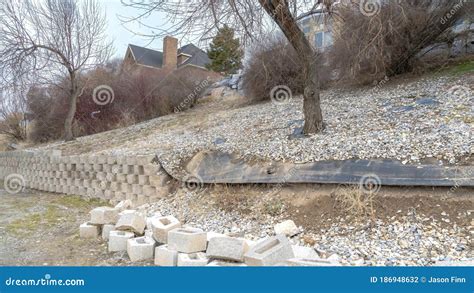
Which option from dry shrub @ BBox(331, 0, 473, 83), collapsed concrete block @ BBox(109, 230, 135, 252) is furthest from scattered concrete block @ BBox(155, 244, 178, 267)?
dry shrub @ BBox(331, 0, 473, 83)

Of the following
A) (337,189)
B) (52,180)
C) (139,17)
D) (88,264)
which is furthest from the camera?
(52,180)

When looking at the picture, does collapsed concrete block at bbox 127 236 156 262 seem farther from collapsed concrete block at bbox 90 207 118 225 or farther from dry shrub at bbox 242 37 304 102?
dry shrub at bbox 242 37 304 102

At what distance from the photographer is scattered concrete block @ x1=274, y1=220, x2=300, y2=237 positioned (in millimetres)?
3479

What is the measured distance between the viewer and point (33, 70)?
10219 mm

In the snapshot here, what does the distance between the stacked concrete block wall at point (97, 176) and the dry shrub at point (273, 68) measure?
16.0ft

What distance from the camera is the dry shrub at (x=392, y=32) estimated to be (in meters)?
6.60

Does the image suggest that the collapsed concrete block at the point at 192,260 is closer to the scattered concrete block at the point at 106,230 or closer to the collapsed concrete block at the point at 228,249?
the collapsed concrete block at the point at 228,249

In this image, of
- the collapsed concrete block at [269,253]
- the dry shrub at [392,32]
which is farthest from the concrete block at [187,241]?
the dry shrub at [392,32]

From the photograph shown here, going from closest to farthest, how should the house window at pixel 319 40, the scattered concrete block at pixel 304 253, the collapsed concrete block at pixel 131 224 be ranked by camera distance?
1. the scattered concrete block at pixel 304 253
2. the collapsed concrete block at pixel 131 224
3. the house window at pixel 319 40

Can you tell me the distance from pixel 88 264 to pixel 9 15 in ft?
34.1

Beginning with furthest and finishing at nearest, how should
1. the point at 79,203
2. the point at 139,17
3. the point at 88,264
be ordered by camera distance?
the point at 79,203
the point at 139,17
the point at 88,264

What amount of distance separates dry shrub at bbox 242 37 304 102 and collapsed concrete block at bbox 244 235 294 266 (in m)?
6.94
